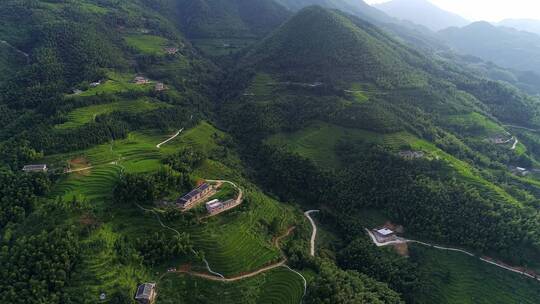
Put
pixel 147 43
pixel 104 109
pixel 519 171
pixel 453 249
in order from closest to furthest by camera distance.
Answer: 1. pixel 453 249
2. pixel 104 109
3. pixel 519 171
4. pixel 147 43

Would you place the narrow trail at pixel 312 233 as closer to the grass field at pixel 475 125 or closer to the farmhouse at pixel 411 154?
the farmhouse at pixel 411 154

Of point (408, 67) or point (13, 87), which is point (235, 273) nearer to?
point (13, 87)

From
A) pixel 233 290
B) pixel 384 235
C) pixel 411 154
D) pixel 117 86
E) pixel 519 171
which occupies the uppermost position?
pixel 411 154

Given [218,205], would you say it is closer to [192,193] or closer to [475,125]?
[192,193]

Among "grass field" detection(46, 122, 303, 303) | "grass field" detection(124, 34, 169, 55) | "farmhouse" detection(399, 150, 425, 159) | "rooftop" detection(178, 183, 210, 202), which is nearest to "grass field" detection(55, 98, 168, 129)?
"grass field" detection(46, 122, 303, 303)

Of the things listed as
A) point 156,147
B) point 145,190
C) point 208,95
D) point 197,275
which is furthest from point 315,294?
point 208,95

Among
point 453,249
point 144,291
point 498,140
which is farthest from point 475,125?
point 144,291

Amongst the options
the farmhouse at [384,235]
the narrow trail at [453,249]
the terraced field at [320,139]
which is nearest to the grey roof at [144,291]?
the narrow trail at [453,249]
